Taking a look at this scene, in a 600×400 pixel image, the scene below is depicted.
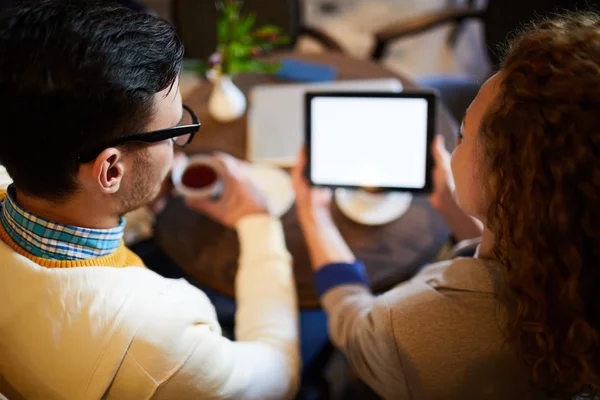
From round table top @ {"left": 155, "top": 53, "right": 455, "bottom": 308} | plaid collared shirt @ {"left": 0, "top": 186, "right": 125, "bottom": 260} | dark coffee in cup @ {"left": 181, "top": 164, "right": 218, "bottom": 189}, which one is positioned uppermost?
plaid collared shirt @ {"left": 0, "top": 186, "right": 125, "bottom": 260}

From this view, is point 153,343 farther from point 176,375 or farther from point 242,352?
point 242,352

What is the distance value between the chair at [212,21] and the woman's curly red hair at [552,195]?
52.4 inches

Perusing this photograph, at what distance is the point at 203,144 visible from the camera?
1.46 meters

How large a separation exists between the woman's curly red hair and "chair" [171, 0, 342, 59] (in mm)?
1331

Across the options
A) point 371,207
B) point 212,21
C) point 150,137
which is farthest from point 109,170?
point 212,21

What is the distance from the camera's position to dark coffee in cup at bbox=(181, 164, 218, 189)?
1232mm

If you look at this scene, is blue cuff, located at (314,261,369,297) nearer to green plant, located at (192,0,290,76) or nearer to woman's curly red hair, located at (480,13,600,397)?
woman's curly red hair, located at (480,13,600,397)

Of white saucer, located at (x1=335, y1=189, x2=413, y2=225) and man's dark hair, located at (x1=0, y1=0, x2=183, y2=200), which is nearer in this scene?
man's dark hair, located at (x1=0, y1=0, x2=183, y2=200)

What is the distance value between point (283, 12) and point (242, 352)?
1.54 m

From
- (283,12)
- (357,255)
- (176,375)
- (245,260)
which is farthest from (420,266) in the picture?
(283,12)

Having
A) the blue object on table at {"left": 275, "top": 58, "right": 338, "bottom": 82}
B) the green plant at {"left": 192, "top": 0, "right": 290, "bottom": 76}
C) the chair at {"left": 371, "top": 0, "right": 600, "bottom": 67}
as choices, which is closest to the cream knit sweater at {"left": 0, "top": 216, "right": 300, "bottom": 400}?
the green plant at {"left": 192, "top": 0, "right": 290, "bottom": 76}

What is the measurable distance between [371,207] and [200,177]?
43 centimetres

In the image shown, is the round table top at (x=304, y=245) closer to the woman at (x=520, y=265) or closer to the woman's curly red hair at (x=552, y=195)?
the woman at (x=520, y=265)

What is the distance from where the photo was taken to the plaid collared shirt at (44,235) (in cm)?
80
